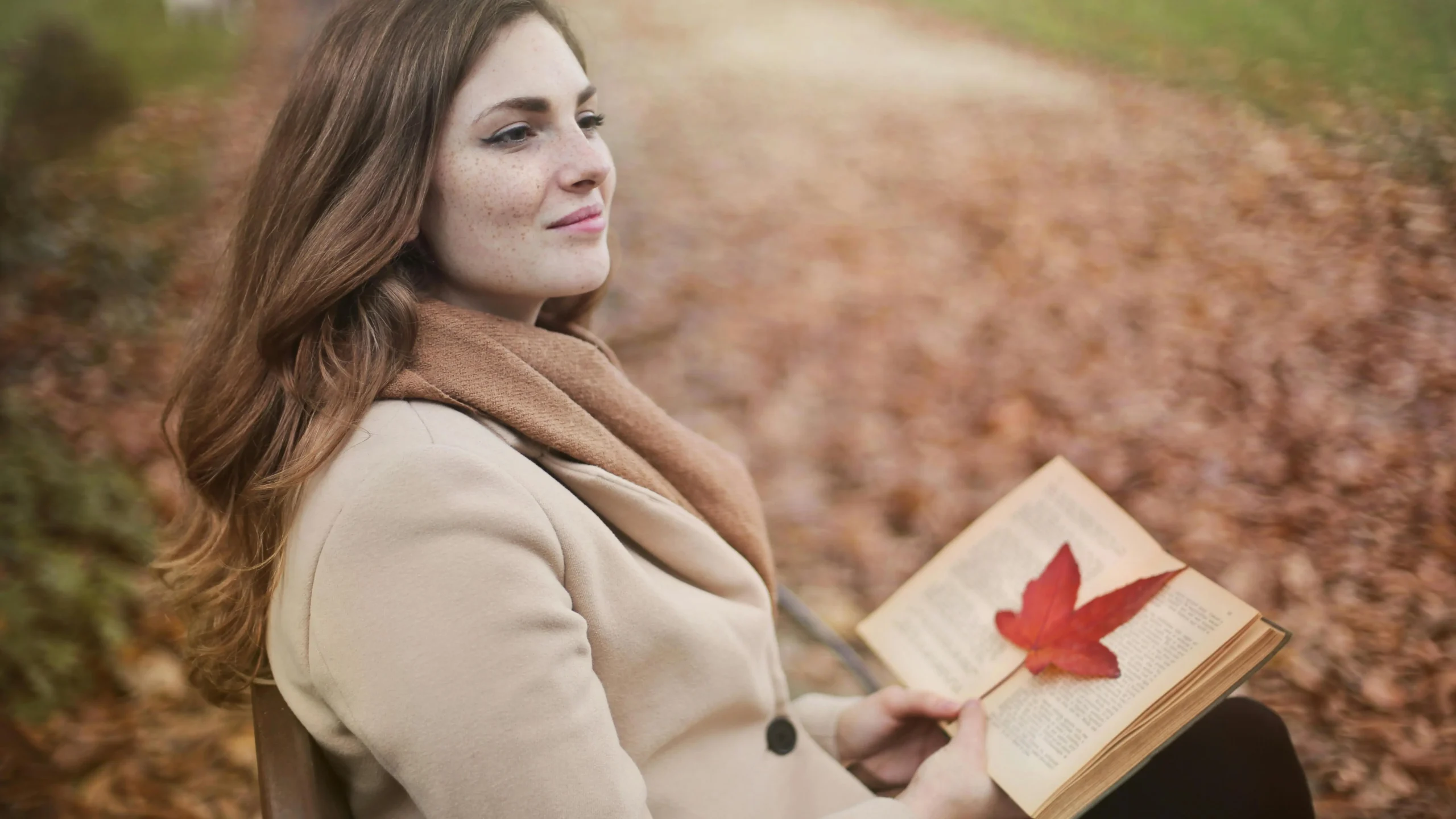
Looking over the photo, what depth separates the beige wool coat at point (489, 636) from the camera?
28.9 inches

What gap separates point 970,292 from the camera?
211cm

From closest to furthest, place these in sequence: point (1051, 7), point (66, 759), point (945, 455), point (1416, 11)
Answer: point (1416, 11)
point (66, 759)
point (1051, 7)
point (945, 455)

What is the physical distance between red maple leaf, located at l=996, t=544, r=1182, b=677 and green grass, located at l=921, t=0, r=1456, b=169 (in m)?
0.93

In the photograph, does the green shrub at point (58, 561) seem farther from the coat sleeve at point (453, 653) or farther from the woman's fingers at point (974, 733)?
the woman's fingers at point (974, 733)

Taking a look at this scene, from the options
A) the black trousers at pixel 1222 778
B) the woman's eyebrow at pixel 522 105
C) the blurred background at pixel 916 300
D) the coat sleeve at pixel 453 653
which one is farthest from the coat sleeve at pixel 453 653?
the blurred background at pixel 916 300

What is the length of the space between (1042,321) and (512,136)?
1.40 metres

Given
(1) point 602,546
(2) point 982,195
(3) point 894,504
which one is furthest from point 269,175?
(2) point 982,195

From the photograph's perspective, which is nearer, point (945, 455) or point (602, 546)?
point (602, 546)

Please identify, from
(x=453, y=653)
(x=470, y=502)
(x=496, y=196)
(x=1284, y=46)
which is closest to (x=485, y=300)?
(x=496, y=196)

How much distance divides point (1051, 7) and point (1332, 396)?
3.32 ft

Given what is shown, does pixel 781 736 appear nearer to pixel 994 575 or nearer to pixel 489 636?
pixel 994 575

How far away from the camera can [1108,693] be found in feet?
3.32

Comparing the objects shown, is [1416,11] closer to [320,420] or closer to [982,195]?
[982,195]

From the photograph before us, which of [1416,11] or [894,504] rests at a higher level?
[1416,11]
